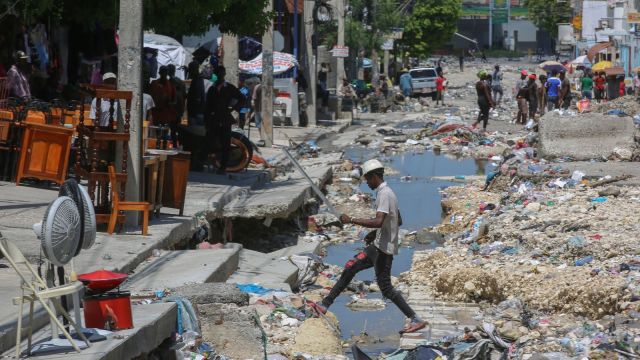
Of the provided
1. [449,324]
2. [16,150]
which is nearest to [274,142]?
[16,150]

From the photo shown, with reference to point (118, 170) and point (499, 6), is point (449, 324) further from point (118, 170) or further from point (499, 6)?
point (499, 6)

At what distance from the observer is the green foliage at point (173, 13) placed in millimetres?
17375

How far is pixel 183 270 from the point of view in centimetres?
1076

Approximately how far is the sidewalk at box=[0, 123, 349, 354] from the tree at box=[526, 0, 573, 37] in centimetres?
9427

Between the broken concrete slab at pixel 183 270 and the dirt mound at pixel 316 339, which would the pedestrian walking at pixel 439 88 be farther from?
the dirt mound at pixel 316 339

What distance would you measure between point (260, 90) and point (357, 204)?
10886mm

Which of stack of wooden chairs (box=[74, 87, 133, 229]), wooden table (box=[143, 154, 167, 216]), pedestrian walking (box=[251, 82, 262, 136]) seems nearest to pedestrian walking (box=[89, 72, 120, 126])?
stack of wooden chairs (box=[74, 87, 133, 229])

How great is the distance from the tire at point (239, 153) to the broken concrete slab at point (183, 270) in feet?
22.8

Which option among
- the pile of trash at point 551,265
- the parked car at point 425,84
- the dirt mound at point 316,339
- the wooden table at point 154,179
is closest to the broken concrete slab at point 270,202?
the wooden table at point 154,179

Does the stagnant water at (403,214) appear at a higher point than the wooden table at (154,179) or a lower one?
lower

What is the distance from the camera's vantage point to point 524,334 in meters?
10.0

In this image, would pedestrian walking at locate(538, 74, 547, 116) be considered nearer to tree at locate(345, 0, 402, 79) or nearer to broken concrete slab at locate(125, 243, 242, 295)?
tree at locate(345, 0, 402, 79)

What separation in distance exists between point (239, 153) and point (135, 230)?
7005mm

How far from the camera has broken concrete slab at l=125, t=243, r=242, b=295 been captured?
10125 mm
